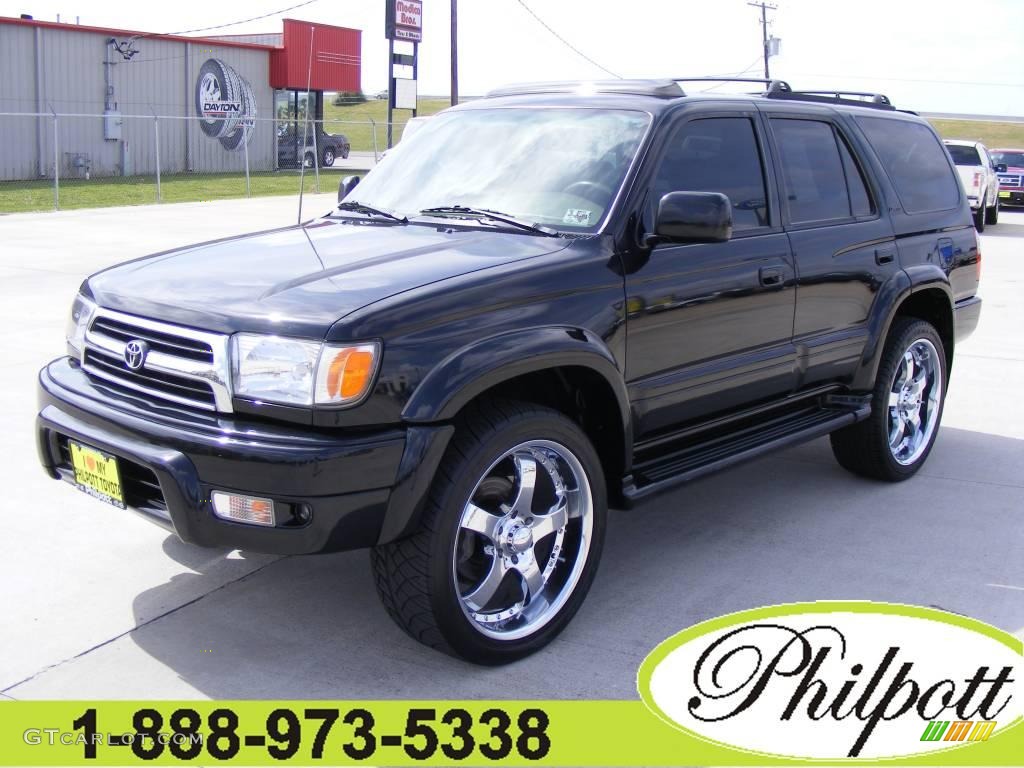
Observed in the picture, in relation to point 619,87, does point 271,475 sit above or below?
below

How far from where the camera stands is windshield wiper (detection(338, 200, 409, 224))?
4742 millimetres

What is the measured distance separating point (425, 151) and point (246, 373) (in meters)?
1.93

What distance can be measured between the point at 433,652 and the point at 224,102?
117 feet

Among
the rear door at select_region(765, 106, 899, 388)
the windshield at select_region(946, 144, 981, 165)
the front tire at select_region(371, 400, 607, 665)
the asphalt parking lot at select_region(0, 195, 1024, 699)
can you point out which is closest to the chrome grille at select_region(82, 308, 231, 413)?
the front tire at select_region(371, 400, 607, 665)

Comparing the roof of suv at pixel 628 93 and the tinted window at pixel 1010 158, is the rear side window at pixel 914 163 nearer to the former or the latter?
the roof of suv at pixel 628 93

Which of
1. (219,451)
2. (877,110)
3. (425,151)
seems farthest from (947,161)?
(219,451)

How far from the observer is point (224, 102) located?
122 feet

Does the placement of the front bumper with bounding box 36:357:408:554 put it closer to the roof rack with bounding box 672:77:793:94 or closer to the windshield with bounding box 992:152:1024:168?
the roof rack with bounding box 672:77:793:94

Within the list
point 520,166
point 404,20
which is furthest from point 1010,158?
point 520,166

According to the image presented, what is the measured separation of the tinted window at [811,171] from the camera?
5.17m

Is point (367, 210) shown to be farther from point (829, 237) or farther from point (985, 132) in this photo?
point (985, 132)

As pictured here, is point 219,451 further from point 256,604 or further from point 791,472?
point 791,472

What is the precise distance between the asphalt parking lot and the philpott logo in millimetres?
136

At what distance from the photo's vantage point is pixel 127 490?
3664 millimetres
